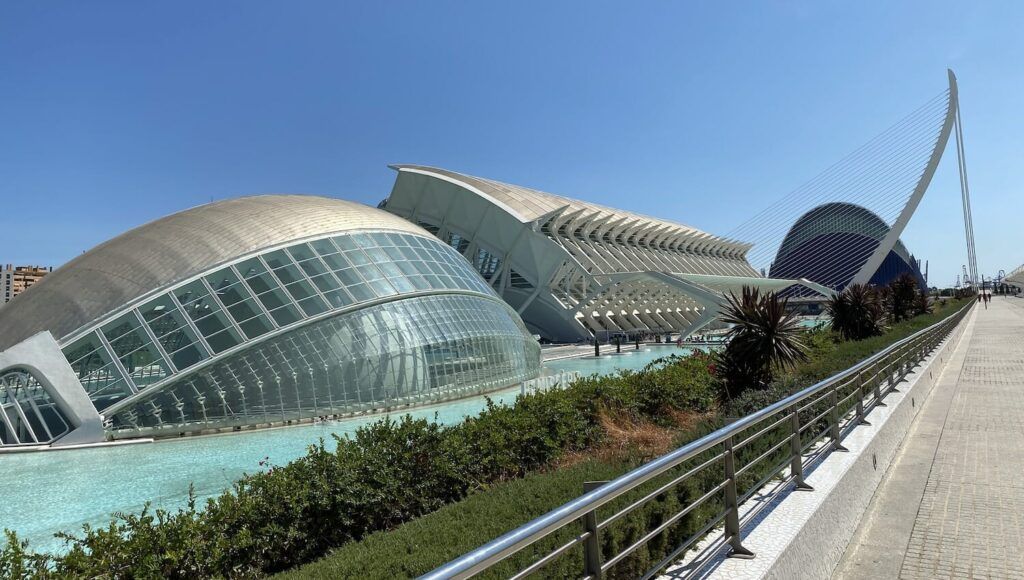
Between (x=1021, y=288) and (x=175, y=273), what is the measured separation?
144332mm

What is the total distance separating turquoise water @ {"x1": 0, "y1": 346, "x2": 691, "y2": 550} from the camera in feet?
30.6

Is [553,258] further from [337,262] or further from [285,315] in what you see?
[285,315]

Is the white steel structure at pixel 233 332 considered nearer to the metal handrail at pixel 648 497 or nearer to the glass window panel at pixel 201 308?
the glass window panel at pixel 201 308

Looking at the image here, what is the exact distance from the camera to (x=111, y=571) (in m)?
4.60

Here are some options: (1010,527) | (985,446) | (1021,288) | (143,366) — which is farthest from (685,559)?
(1021,288)

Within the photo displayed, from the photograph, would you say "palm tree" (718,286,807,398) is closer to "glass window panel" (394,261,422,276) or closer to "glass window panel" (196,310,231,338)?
"glass window panel" (394,261,422,276)

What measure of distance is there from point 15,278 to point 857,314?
16135 cm

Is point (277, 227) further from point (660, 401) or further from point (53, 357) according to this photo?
point (660, 401)

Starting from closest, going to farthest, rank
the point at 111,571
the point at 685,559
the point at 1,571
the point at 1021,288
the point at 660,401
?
the point at 685,559, the point at 1,571, the point at 111,571, the point at 660,401, the point at 1021,288

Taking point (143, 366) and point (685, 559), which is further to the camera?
point (143, 366)

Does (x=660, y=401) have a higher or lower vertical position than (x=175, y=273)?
lower

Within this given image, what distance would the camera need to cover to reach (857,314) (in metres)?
26.5

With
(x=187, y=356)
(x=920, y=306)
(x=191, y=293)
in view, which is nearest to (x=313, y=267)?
(x=191, y=293)

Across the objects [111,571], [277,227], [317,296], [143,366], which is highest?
[277,227]
